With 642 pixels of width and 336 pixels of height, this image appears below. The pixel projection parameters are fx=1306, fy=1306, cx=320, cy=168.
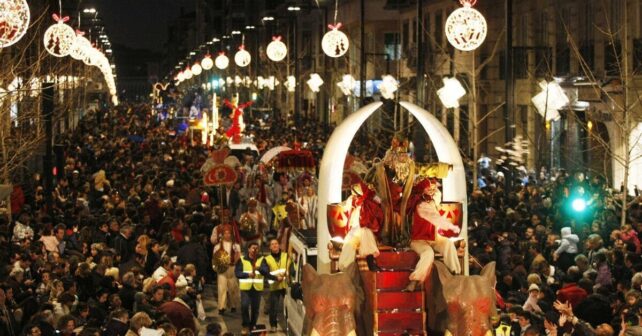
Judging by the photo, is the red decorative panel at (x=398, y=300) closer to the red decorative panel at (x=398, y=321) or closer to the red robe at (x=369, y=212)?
the red decorative panel at (x=398, y=321)

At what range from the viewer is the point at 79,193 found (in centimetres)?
3095

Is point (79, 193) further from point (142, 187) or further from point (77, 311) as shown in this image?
point (77, 311)

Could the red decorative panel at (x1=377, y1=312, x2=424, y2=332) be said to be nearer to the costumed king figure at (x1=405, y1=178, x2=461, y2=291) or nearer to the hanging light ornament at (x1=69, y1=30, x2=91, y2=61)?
the costumed king figure at (x1=405, y1=178, x2=461, y2=291)

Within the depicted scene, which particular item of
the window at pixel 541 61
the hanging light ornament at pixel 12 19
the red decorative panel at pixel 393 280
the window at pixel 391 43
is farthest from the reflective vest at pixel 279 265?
the window at pixel 391 43

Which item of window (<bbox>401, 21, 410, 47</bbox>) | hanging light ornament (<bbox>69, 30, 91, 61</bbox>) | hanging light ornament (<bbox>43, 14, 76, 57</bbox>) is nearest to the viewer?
hanging light ornament (<bbox>43, 14, 76, 57</bbox>)

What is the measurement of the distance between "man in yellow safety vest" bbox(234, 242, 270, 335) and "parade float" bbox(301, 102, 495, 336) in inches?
213

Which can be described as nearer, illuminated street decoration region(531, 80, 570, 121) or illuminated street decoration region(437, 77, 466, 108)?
illuminated street decoration region(531, 80, 570, 121)

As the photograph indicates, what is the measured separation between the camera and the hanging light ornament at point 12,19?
52.5 ft

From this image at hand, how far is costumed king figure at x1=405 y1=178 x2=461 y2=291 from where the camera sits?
1284 centimetres

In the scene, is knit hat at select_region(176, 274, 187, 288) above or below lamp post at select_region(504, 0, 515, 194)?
below

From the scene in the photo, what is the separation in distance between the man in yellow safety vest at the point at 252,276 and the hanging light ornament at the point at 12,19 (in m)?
4.92

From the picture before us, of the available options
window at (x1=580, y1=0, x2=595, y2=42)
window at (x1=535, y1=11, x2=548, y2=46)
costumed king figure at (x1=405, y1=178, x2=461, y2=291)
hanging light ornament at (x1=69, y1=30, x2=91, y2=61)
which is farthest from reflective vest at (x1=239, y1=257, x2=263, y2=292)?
window at (x1=535, y1=11, x2=548, y2=46)

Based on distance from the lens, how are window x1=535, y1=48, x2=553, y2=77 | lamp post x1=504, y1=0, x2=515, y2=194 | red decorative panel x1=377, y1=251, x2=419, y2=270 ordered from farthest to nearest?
window x1=535, y1=48, x2=553, y2=77, lamp post x1=504, y1=0, x2=515, y2=194, red decorative panel x1=377, y1=251, x2=419, y2=270

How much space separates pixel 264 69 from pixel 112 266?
68268 mm
